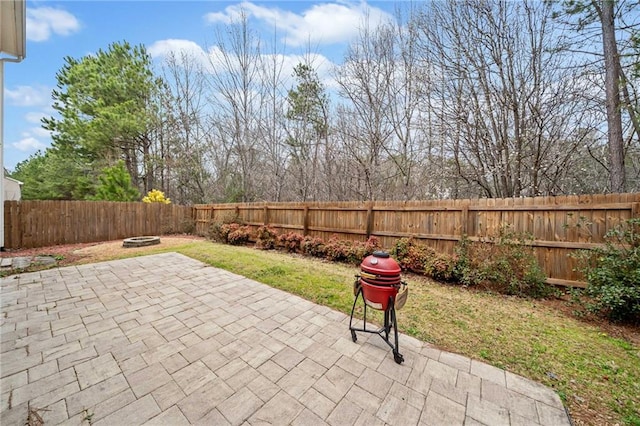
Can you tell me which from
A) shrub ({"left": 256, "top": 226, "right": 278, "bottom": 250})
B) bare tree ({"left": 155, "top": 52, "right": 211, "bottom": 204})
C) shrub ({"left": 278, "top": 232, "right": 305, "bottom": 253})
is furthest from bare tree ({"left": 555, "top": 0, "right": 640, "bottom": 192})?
bare tree ({"left": 155, "top": 52, "right": 211, "bottom": 204})

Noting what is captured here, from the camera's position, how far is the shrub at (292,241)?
713 cm

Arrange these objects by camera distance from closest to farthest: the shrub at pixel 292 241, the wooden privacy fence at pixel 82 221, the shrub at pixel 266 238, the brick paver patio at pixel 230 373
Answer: the brick paver patio at pixel 230 373 < the shrub at pixel 292 241 < the wooden privacy fence at pixel 82 221 < the shrub at pixel 266 238

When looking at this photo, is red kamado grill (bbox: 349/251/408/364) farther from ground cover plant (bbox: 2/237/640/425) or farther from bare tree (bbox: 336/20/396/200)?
bare tree (bbox: 336/20/396/200)

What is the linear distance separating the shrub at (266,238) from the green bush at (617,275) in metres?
6.91

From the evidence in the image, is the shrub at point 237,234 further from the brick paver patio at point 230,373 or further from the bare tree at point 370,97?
the brick paver patio at point 230,373

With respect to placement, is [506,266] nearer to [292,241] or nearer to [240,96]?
[292,241]

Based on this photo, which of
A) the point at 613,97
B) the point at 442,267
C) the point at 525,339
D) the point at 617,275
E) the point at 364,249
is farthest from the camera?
the point at 364,249

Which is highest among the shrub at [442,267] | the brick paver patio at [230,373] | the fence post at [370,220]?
the fence post at [370,220]

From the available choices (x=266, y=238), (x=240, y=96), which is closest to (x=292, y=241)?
(x=266, y=238)

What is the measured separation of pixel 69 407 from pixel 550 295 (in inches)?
232

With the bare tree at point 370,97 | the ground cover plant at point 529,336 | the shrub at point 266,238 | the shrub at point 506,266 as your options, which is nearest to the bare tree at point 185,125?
the shrub at point 266,238

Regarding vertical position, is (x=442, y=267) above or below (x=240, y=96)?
below

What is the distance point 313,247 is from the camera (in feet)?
21.9

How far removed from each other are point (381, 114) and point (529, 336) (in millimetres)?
7642
